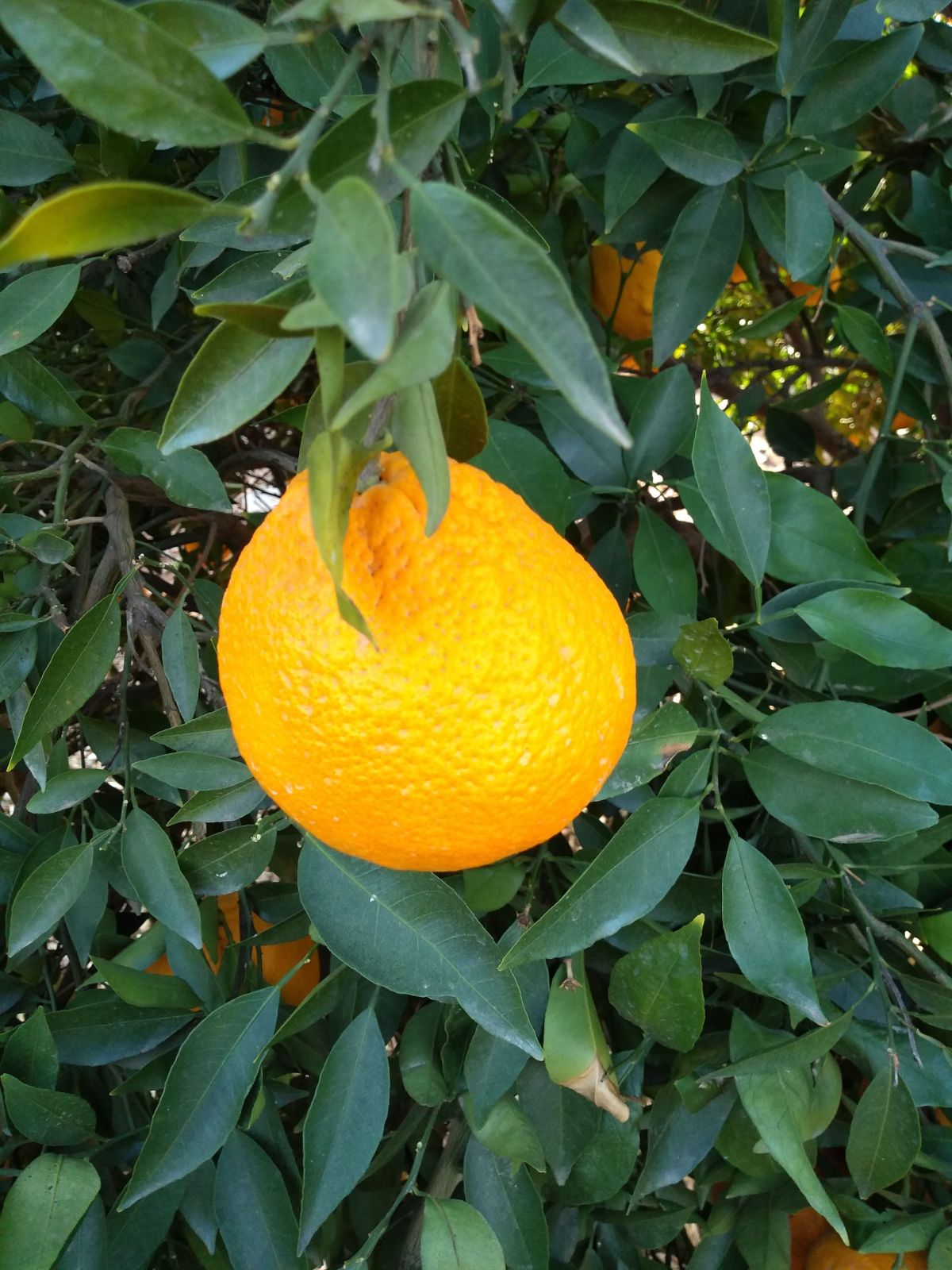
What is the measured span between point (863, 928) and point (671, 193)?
21.5 inches

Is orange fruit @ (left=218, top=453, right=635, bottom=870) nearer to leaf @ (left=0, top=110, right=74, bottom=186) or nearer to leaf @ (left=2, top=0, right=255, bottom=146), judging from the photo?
leaf @ (left=2, top=0, right=255, bottom=146)

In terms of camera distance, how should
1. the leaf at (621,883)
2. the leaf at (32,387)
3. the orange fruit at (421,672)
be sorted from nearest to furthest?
the orange fruit at (421,672), the leaf at (621,883), the leaf at (32,387)

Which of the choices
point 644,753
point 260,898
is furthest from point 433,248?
point 260,898

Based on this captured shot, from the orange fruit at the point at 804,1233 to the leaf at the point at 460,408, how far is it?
702 mm

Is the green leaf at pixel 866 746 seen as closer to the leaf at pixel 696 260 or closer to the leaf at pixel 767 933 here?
the leaf at pixel 767 933

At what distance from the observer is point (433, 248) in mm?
263

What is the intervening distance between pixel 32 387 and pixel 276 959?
483 millimetres

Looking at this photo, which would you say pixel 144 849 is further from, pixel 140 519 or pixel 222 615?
pixel 140 519

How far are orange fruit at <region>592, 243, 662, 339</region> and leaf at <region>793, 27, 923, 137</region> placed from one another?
0.31 metres

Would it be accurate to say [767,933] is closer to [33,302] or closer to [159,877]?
[159,877]

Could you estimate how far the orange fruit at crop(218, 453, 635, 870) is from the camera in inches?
14.7

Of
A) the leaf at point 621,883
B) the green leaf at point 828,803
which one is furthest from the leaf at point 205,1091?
the green leaf at point 828,803

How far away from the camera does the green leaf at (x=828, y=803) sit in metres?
0.54

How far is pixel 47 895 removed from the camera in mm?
654
